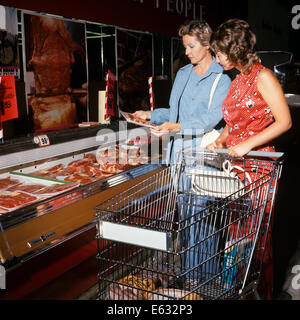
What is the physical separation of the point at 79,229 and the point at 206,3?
627cm

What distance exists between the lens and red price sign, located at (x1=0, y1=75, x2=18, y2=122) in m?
3.11

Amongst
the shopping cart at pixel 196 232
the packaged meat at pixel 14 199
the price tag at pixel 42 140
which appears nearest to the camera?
the shopping cart at pixel 196 232

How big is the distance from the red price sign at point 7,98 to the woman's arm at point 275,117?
70.9 inches

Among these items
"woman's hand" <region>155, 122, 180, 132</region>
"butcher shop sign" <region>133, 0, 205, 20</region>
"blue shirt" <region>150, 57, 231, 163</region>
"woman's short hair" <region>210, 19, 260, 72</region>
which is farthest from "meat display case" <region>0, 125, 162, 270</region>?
"butcher shop sign" <region>133, 0, 205, 20</region>

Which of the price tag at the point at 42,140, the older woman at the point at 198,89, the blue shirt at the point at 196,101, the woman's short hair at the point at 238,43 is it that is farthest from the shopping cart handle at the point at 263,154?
the price tag at the point at 42,140

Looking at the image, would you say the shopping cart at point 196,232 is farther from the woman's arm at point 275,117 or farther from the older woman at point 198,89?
the older woman at point 198,89

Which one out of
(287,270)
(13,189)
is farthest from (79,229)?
(287,270)

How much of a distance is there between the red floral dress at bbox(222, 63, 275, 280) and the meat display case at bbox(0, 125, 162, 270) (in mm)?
1128

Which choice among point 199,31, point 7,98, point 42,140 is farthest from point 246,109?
point 7,98

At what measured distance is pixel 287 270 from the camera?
154 inches

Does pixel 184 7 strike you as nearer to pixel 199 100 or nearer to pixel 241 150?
pixel 199 100

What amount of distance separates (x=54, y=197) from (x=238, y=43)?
66.4 inches

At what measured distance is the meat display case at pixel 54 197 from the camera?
249cm

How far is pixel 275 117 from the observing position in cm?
256
